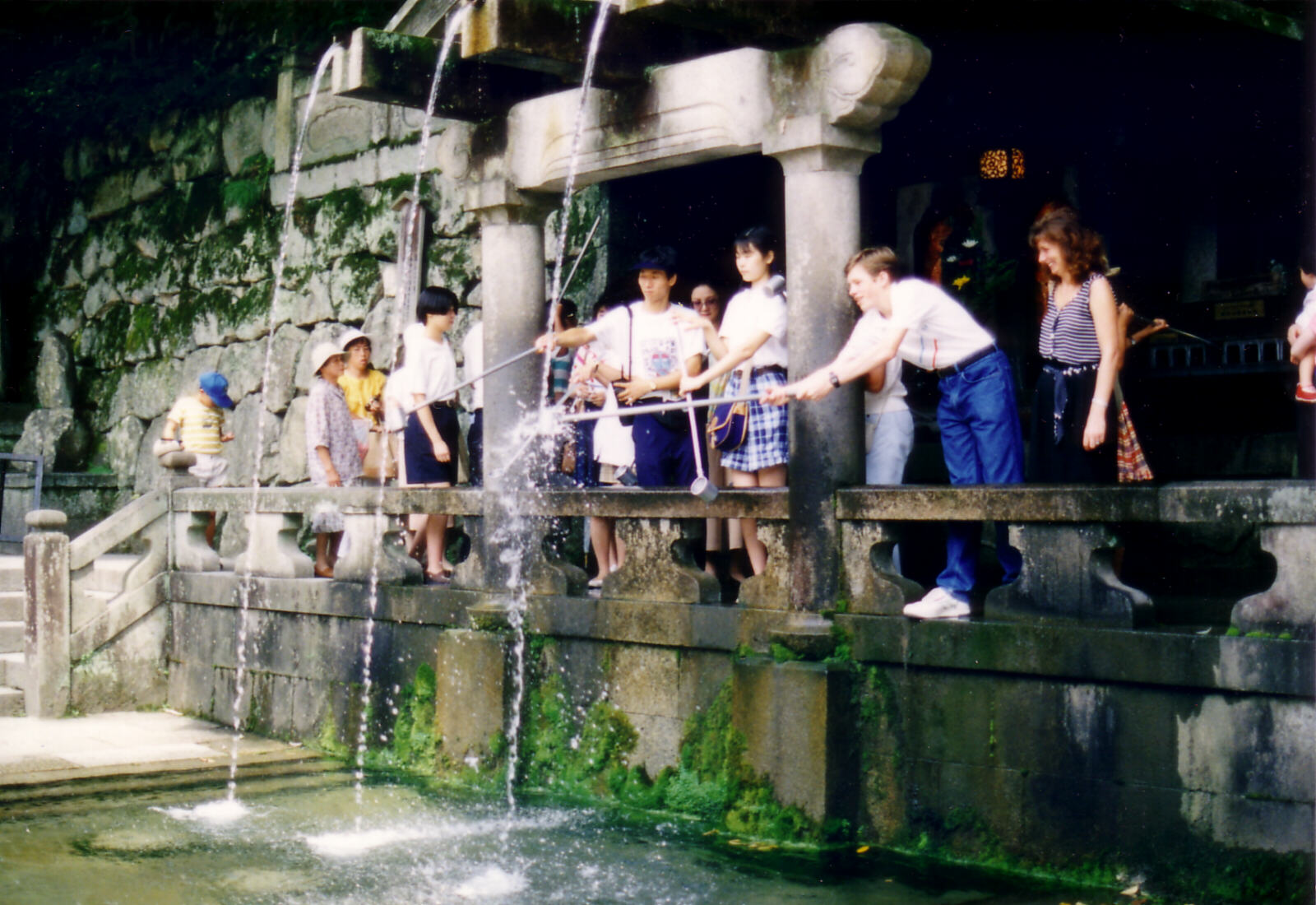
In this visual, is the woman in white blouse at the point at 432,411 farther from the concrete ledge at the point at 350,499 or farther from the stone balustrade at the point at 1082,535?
the stone balustrade at the point at 1082,535

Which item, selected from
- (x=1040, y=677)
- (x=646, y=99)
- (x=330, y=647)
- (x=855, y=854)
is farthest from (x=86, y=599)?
(x=1040, y=677)

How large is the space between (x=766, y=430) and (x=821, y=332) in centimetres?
63

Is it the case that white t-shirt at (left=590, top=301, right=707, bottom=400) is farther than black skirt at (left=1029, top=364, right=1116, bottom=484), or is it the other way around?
white t-shirt at (left=590, top=301, right=707, bottom=400)

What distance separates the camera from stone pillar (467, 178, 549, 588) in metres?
8.02

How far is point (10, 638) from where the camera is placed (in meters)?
10.4

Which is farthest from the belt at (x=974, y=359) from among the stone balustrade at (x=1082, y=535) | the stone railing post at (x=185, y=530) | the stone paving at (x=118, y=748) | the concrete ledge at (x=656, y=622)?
the stone railing post at (x=185, y=530)

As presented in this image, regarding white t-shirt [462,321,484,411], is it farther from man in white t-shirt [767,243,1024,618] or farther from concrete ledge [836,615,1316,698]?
concrete ledge [836,615,1316,698]

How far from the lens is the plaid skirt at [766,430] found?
6.96 meters

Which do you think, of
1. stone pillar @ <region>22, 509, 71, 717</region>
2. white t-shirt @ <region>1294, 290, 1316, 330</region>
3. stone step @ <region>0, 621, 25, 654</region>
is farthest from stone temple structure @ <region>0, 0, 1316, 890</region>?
white t-shirt @ <region>1294, 290, 1316, 330</region>

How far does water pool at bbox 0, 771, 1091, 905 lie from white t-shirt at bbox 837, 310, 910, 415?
205cm

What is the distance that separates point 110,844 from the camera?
254 inches

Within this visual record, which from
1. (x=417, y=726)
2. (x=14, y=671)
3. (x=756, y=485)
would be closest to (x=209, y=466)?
(x=14, y=671)

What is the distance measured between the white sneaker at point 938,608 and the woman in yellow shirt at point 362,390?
200 inches

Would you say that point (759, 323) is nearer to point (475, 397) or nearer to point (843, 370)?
point (843, 370)
